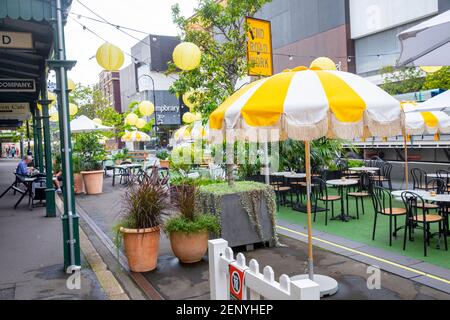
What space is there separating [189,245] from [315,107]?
305cm

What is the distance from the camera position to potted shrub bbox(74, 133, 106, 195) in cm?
1445

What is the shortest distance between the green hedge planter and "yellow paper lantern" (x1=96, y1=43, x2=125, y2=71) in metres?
2.62

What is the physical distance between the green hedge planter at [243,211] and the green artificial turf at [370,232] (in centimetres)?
162

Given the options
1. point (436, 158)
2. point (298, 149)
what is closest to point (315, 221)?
point (298, 149)

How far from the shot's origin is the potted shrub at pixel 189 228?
585 cm

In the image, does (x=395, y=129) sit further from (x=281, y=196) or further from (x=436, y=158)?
(x=436, y=158)

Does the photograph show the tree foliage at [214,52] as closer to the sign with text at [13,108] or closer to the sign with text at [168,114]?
the sign with text at [13,108]

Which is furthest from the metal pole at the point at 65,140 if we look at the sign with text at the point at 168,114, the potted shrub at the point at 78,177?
the sign with text at the point at 168,114

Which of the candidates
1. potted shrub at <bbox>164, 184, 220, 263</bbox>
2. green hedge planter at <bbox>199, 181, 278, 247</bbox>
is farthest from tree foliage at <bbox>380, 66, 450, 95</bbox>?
potted shrub at <bbox>164, 184, 220, 263</bbox>

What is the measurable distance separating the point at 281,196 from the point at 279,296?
9069mm

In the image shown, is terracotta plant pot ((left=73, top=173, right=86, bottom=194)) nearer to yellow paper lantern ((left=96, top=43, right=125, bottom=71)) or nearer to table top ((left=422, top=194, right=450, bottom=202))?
yellow paper lantern ((left=96, top=43, right=125, bottom=71))

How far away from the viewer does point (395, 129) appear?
4.05m

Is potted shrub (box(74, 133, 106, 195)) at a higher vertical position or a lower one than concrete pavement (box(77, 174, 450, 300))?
higher

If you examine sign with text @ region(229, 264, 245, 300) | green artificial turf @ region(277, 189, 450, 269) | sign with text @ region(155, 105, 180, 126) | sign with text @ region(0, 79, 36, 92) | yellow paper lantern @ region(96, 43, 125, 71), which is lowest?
green artificial turf @ region(277, 189, 450, 269)
